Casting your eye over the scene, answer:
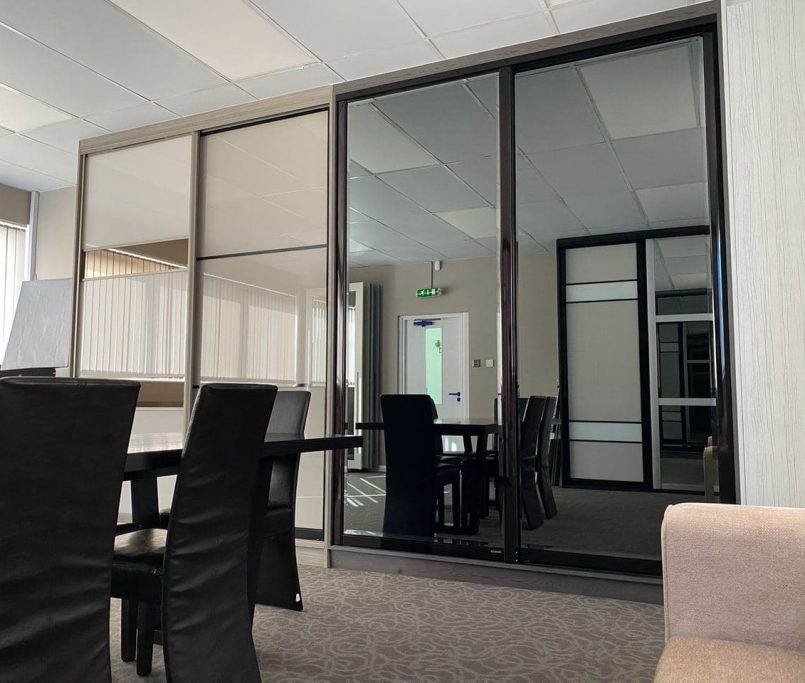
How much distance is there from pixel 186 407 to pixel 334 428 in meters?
1.14

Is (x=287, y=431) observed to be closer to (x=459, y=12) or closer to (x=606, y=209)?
(x=459, y=12)

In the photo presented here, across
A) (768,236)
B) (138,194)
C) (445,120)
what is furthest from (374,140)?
(768,236)

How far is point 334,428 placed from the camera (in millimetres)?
4211

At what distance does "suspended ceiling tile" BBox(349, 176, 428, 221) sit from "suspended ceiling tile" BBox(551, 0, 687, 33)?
1314 mm

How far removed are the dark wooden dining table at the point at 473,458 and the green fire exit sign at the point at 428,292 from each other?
74 centimetres

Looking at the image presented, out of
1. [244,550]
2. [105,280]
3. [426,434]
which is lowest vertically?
[244,550]

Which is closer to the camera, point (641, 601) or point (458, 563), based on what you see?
point (641, 601)

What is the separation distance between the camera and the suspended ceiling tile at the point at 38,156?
527cm

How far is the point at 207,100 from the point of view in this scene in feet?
14.9

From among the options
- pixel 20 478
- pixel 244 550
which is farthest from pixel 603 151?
pixel 20 478

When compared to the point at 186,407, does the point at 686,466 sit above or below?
below

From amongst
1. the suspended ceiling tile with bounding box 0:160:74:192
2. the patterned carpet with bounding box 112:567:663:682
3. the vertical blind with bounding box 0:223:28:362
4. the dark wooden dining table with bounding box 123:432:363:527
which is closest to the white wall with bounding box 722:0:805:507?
the patterned carpet with bounding box 112:567:663:682

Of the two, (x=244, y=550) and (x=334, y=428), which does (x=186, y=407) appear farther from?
(x=244, y=550)

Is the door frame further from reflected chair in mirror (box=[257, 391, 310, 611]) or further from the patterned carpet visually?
the patterned carpet
